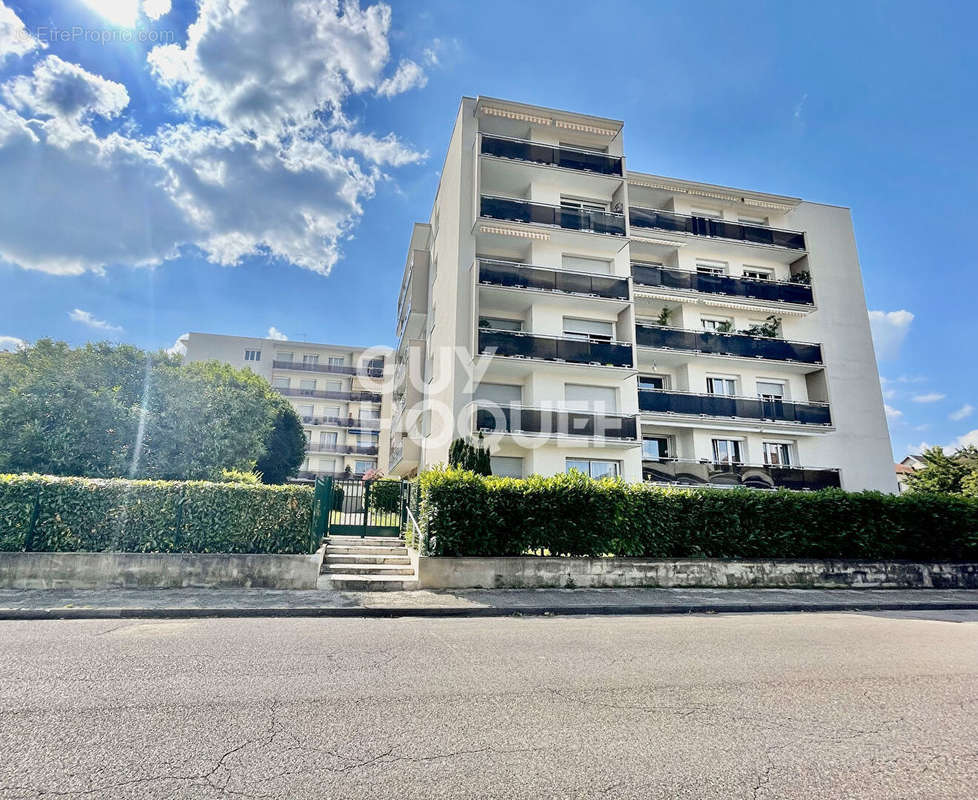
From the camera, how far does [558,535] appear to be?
10.7 meters

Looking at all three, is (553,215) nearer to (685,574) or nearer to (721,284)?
(721,284)

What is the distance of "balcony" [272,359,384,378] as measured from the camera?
56438 mm

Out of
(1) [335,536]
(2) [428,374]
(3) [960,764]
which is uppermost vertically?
(2) [428,374]

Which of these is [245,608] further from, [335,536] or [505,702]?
[335,536]

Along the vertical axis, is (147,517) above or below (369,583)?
above

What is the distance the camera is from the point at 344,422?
56.3 meters

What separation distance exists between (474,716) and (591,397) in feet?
57.6

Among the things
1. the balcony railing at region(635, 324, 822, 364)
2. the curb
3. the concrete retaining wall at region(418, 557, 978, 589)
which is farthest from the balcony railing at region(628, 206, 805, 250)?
the curb

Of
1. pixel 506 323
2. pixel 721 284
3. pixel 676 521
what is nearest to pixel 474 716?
pixel 676 521

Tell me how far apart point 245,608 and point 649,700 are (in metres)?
6.11

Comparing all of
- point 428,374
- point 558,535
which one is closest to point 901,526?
point 558,535

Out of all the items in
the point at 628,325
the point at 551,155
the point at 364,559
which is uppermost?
the point at 551,155

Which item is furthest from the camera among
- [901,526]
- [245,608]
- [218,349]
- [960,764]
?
[218,349]

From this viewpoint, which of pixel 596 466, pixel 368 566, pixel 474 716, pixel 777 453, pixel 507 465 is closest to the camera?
pixel 474 716
